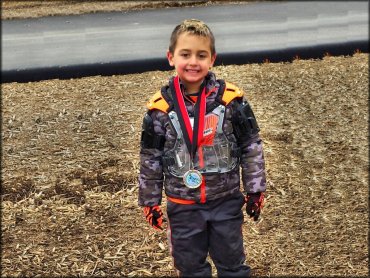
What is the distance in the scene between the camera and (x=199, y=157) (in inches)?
126

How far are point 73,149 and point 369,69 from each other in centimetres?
460

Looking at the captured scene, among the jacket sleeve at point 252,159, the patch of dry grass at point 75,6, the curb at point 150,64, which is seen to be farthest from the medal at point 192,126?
the patch of dry grass at point 75,6

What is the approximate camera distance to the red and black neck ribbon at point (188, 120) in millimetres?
3137

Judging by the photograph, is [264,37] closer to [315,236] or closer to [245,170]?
[315,236]

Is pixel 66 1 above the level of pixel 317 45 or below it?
above

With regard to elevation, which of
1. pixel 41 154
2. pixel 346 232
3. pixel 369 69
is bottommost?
pixel 346 232

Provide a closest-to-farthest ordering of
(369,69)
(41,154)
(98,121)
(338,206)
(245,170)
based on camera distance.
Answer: (245,170) → (338,206) → (41,154) → (98,121) → (369,69)

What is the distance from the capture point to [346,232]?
15.8ft

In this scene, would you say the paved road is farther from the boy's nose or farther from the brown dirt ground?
the boy's nose

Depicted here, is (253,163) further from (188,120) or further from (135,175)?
(135,175)

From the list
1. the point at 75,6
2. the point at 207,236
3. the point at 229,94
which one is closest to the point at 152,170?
the point at 207,236

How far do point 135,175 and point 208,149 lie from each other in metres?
2.63

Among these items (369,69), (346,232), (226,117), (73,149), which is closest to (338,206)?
(346,232)

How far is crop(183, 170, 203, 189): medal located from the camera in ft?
10.5
